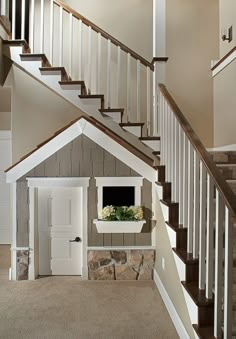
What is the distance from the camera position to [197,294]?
99.9 inches

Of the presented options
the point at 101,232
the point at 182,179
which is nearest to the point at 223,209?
the point at 182,179

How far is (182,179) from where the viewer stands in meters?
3.14

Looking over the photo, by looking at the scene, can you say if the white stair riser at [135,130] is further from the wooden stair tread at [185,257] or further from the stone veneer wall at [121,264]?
the wooden stair tread at [185,257]

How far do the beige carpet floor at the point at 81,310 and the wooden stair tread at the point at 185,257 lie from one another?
2.66 feet

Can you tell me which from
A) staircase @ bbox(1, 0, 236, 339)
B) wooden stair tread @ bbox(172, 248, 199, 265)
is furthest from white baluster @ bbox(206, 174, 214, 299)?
wooden stair tread @ bbox(172, 248, 199, 265)

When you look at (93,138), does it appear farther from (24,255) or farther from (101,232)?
(24,255)

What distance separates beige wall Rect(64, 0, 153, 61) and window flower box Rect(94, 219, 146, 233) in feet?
9.84

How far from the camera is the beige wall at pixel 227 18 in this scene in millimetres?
4870

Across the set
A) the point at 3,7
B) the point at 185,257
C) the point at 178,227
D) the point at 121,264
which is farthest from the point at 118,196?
the point at 3,7

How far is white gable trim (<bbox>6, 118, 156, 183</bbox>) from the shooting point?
4840 mm

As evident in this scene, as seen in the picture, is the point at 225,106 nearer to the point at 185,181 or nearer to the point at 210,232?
the point at 185,181

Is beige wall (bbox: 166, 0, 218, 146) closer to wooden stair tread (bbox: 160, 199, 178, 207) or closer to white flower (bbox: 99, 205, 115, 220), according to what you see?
white flower (bbox: 99, 205, 115, 220)

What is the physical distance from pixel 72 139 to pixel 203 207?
274 centimetres

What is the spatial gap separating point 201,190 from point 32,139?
162 inches
